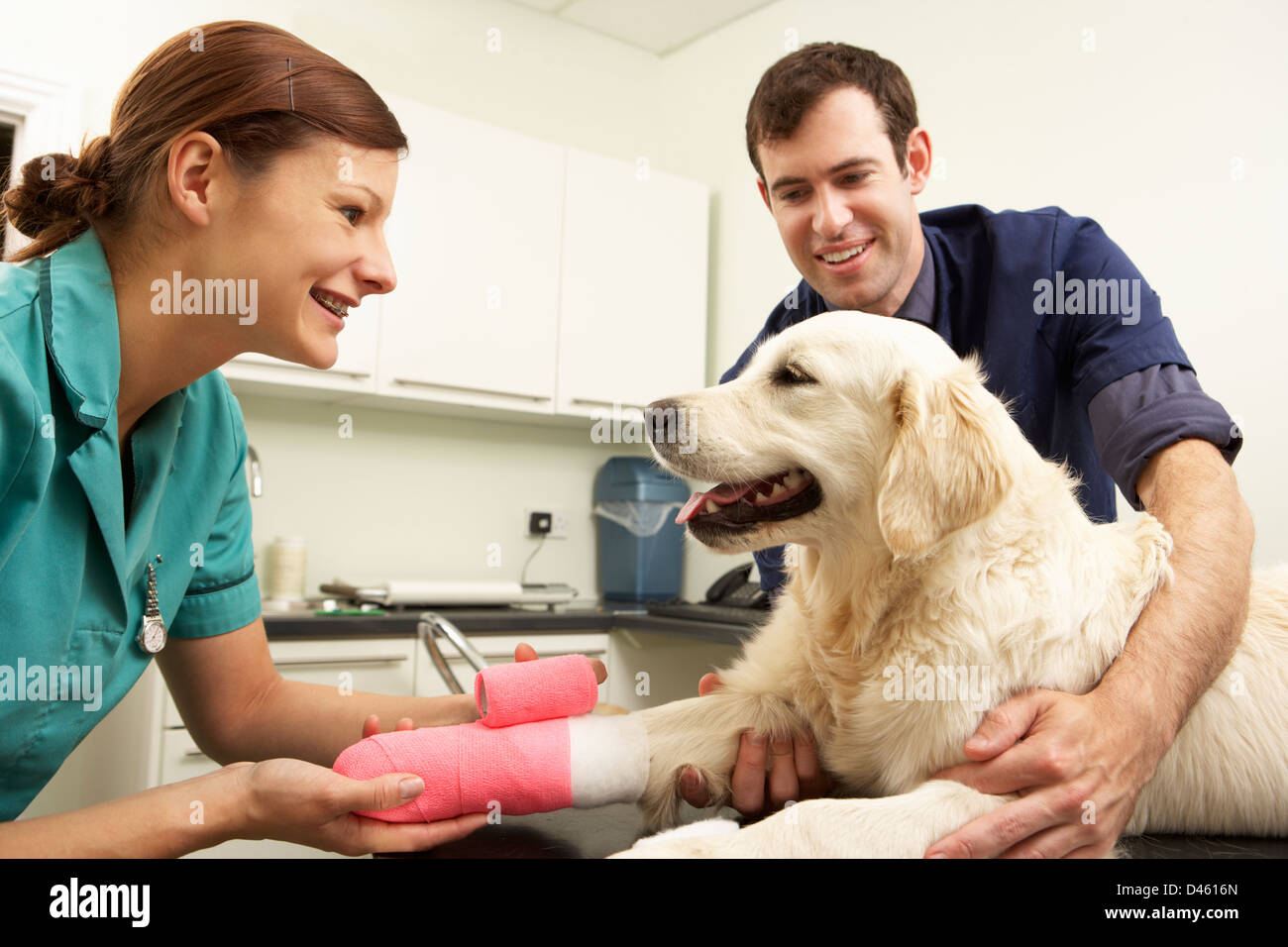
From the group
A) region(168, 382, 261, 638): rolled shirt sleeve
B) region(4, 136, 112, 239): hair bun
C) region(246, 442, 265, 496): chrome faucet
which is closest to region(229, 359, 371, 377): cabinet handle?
region(246, 442, 265, 496): chrome faucet

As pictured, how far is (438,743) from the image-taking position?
78 centimetres

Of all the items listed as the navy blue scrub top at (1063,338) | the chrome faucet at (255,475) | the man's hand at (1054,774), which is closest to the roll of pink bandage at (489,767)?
the man's hand at (1054,774)

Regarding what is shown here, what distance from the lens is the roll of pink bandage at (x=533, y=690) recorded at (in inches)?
31.9

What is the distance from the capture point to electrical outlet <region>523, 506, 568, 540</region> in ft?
11.6

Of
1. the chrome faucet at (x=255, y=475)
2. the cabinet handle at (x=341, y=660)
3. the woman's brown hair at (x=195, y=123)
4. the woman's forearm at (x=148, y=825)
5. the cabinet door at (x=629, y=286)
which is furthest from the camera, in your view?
the cabinet door at (x=629, y=286)

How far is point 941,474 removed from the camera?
0.88 metres

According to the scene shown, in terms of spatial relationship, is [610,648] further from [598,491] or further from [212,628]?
[212,628]

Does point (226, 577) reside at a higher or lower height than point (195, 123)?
lower

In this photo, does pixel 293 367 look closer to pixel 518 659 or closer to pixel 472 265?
pixel 472 265

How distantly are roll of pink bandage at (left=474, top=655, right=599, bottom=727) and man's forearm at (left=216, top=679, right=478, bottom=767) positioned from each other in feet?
0.98

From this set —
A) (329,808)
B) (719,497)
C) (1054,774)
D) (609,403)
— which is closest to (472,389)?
(609,403)

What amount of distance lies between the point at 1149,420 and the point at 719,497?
500mm

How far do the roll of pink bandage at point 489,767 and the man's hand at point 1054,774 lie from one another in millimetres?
288

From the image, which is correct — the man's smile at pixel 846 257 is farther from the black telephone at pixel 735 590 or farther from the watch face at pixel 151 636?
the black telephone at pixel 735 590
